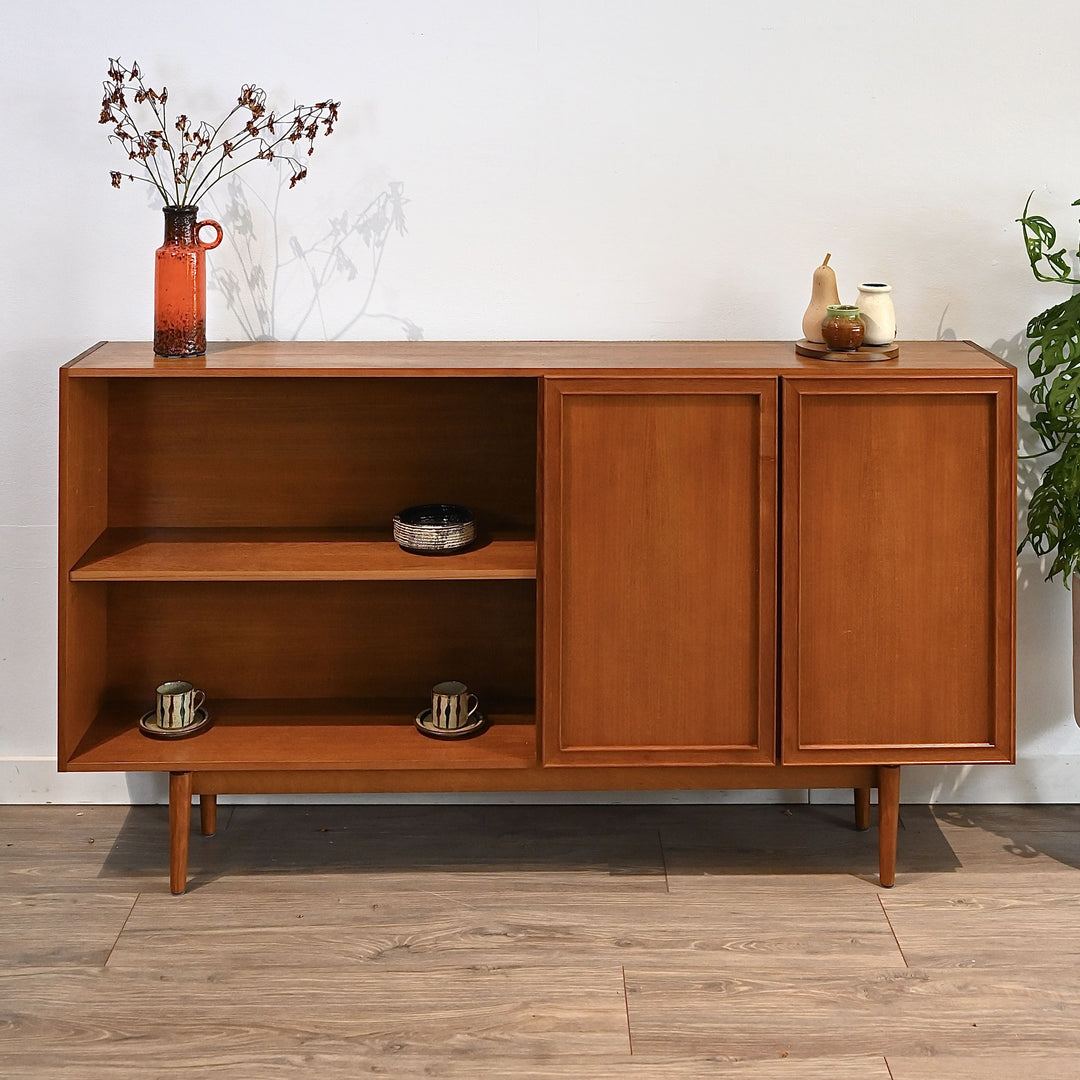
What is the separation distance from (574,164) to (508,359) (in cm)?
55

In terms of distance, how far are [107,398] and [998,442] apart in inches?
73.4

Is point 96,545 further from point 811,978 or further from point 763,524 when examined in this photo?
point 811,978

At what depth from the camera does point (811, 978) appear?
2395 millimetres

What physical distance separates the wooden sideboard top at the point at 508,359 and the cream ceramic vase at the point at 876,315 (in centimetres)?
6

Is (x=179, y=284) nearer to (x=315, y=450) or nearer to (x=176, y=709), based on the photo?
(x=315, y=450)

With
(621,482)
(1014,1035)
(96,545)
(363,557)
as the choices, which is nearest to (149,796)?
(96,545)

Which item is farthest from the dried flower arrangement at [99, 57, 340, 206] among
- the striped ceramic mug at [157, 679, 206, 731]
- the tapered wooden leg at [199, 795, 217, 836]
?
the tapered wooden leg at [199, 795, 217, 836]

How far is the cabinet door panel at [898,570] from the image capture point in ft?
8.34

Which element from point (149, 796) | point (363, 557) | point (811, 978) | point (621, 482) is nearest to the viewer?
point (811, 978)

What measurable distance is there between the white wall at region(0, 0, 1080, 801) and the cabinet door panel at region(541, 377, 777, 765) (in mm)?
492

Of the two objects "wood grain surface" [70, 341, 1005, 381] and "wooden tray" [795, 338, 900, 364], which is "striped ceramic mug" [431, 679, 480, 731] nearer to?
"wood grain surface" [70, 341, 1005, 381]

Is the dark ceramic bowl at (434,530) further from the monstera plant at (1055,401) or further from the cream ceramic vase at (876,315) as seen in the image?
the monstera plant at (1055,401)

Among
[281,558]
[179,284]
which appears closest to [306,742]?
[281,558]

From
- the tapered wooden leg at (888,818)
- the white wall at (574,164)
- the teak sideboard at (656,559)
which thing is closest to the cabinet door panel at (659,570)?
the teak sideboard at (656,559)
